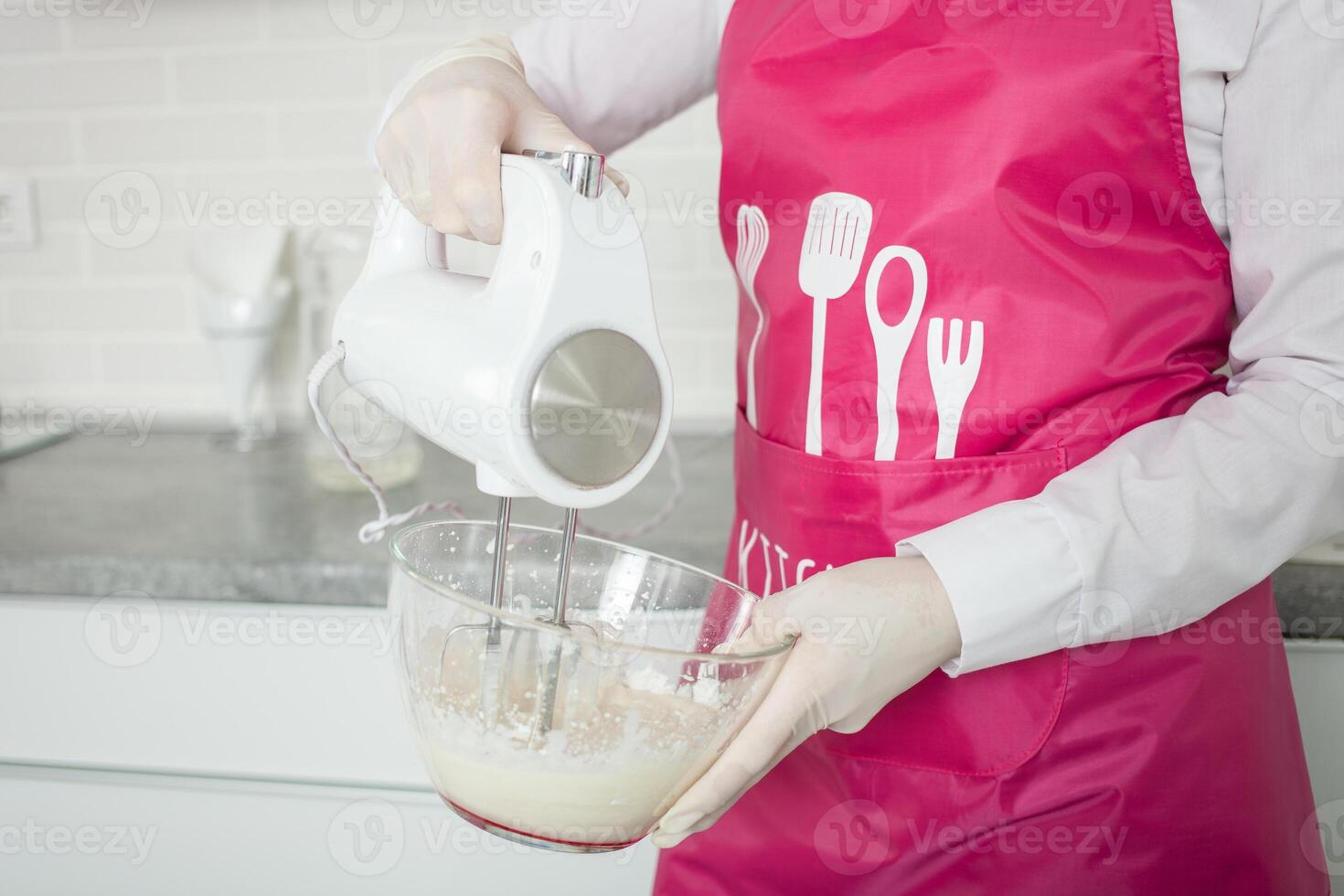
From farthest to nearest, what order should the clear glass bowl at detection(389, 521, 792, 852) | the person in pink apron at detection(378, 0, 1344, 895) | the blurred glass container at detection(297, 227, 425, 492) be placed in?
the blurred glass container at detection(297, 227, 425, 492) → the person in pink apron at detection(378, 0, 1344, 895) → the clear glass bowl at detection(389, 521, 792, 852)

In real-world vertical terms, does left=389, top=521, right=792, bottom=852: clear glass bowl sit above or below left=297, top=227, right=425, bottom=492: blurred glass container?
above

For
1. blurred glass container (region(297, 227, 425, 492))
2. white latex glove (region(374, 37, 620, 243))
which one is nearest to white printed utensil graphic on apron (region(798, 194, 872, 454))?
white latex glove (region(374, 37, 620, 243))

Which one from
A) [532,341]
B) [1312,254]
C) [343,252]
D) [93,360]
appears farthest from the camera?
[93,360]

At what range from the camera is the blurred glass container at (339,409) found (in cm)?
120

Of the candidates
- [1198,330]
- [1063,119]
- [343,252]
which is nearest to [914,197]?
[1063,119]

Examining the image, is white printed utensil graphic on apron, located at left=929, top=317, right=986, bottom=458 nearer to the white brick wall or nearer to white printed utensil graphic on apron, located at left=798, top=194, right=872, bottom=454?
white printed utensil graphic on apron, located at left=798, top=194, right=872, bottom=454

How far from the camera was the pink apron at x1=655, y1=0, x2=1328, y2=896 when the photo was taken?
0.63 metres

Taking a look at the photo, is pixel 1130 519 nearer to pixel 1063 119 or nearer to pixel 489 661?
pixel 1063 119

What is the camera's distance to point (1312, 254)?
584mm

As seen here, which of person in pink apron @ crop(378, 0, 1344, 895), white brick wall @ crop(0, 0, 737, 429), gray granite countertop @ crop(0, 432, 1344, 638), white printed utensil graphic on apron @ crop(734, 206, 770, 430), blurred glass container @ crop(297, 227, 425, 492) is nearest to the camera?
person in pink apron @ crop(378, 0, 1344, 895)

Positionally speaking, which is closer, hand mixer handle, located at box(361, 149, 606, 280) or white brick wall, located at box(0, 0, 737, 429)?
hand mixer handle, located at box(361, 149, 606, 280)

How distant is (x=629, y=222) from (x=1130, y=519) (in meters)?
0.32

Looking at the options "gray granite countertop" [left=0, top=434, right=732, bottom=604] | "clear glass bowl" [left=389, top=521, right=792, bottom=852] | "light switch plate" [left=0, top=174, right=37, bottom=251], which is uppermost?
"clear glass bowl" [left=389, top=521, right=792, bottom=852]

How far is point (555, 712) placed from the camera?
1.64 feet
